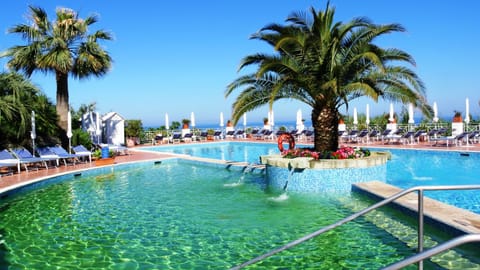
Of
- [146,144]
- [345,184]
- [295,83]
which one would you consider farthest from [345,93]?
[146,144]

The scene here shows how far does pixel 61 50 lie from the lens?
15.0 m

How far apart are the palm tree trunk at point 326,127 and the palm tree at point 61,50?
930 centimetres

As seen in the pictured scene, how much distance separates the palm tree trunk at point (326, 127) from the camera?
10.8 meters

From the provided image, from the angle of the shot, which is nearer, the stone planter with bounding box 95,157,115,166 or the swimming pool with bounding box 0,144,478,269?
the swimming pool with bounding box 0,144,478,269

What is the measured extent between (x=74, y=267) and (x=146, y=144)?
2228 cm

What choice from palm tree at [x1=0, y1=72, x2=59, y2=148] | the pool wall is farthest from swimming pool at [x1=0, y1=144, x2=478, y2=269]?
palm tree at [x1=0, y1=72, x2=59, y2=148]

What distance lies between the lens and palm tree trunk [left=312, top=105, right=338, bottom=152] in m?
10.8

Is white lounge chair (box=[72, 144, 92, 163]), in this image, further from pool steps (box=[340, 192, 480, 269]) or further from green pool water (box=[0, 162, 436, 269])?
pool steps (box=[340, 192, 480, 269])

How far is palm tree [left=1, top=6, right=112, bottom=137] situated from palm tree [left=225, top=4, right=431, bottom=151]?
7.64m

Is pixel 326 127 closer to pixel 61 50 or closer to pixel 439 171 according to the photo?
pixel 439 171

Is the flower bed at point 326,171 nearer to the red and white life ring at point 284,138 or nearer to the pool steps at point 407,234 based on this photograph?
the pool steps at point 407,234

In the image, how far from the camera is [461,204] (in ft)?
25.0

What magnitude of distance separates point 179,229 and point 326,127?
222 inches

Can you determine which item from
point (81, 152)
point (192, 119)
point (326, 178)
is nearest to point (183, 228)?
point (326, 178)
